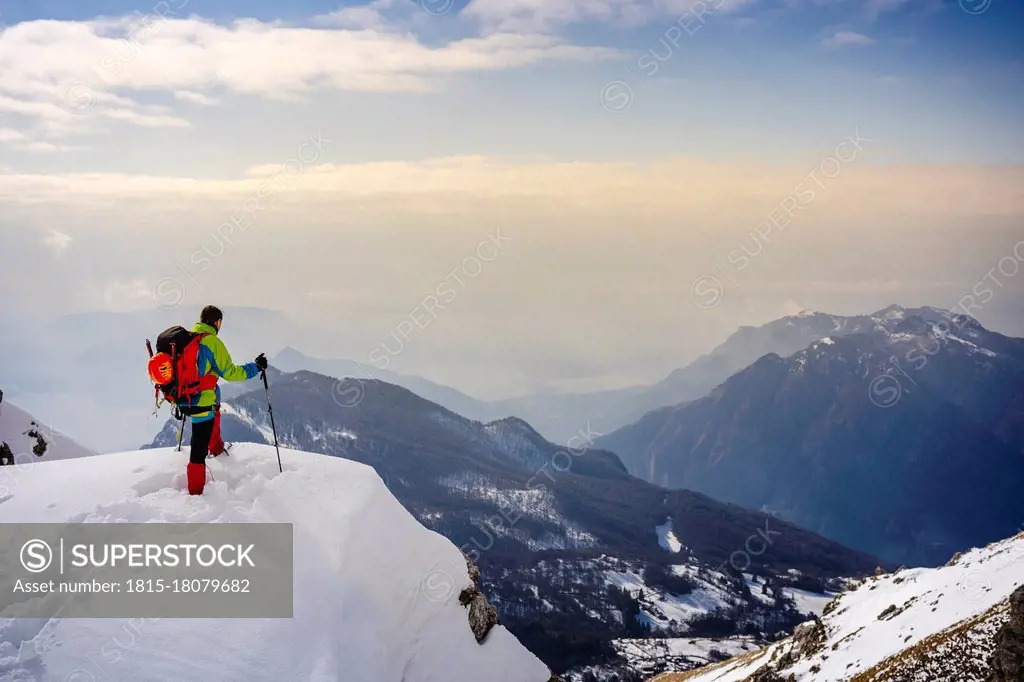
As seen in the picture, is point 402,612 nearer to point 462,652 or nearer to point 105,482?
point 462,652

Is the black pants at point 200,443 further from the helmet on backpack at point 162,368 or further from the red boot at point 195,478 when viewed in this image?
the helmet on backpack at point 162,368

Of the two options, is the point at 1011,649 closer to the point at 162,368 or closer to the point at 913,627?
the point at 913,627

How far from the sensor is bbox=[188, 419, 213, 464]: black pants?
78.0 ft

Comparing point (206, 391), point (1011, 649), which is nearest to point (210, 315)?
point (206, 391)

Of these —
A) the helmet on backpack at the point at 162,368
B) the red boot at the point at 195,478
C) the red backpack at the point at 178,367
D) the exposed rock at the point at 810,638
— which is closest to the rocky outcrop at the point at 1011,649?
the exposed rock at the point at 810,638

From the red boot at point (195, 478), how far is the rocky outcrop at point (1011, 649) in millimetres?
49837

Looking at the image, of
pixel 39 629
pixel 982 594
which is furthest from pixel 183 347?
pixel 982 594

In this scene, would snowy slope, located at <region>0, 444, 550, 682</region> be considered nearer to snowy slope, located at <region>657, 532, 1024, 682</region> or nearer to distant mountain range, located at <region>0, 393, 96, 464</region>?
snowy slope, located at <region>657, 532, 1024, 682</region>

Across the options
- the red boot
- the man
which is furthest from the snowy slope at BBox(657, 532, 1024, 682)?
the man

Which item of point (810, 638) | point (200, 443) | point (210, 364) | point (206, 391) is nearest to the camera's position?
point (200, 443)

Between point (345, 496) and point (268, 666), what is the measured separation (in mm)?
6722

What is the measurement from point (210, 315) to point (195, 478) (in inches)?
201

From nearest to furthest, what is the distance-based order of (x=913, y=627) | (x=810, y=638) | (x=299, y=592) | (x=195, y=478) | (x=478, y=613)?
(x=299, y=592) → (x=195, y=478) → (x=478, y=613) → (x=913, y=627) → (x=810, y=638)

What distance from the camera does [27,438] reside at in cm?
6588
